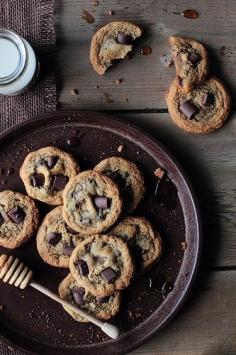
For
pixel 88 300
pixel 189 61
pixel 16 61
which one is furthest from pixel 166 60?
pixel 88 300

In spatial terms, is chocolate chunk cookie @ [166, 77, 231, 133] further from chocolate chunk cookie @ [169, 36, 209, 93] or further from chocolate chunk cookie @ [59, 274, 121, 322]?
chocolate chunk cookie @ [59, 274, 121, 322]

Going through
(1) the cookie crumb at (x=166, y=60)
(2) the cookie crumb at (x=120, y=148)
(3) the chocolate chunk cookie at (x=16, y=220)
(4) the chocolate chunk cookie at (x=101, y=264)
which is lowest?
(4) the chocolate chunk cookie at (x=101, y=264)

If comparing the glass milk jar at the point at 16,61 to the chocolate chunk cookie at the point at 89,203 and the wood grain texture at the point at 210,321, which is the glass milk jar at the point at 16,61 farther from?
the wood grain texture at the point at 210,321

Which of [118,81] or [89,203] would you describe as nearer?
[89,203]

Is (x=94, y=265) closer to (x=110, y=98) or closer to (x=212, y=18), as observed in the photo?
(x=110, y=98)

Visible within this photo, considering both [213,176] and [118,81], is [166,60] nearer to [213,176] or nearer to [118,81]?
[118,81]

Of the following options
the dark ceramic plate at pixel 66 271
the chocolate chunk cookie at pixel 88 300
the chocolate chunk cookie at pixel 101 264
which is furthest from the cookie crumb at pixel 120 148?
the chocolate chunk cookie at pixel 88 300
